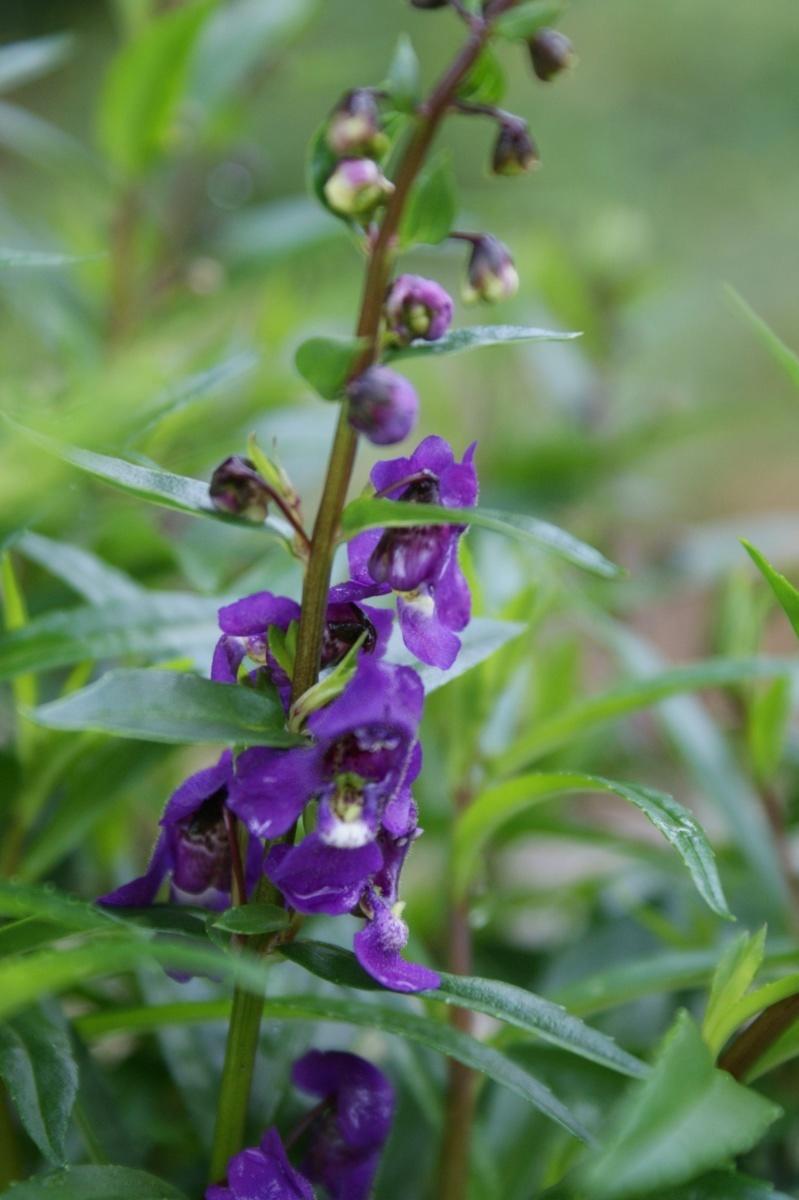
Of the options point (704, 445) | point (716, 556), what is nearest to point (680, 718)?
point (716, 556)

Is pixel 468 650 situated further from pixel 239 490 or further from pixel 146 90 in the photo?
pixel 146 90

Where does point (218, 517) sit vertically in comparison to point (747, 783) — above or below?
above

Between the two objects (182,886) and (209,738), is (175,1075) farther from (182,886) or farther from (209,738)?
(209,738)

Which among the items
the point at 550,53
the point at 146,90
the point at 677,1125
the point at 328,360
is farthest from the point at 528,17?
the point at 146,90

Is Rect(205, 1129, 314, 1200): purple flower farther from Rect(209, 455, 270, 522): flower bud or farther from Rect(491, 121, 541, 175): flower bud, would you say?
Rect(491, 121, 541, 175): flower bud

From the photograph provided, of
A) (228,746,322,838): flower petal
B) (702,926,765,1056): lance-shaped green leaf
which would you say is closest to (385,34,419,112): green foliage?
(228,746,322,838): flower petal
